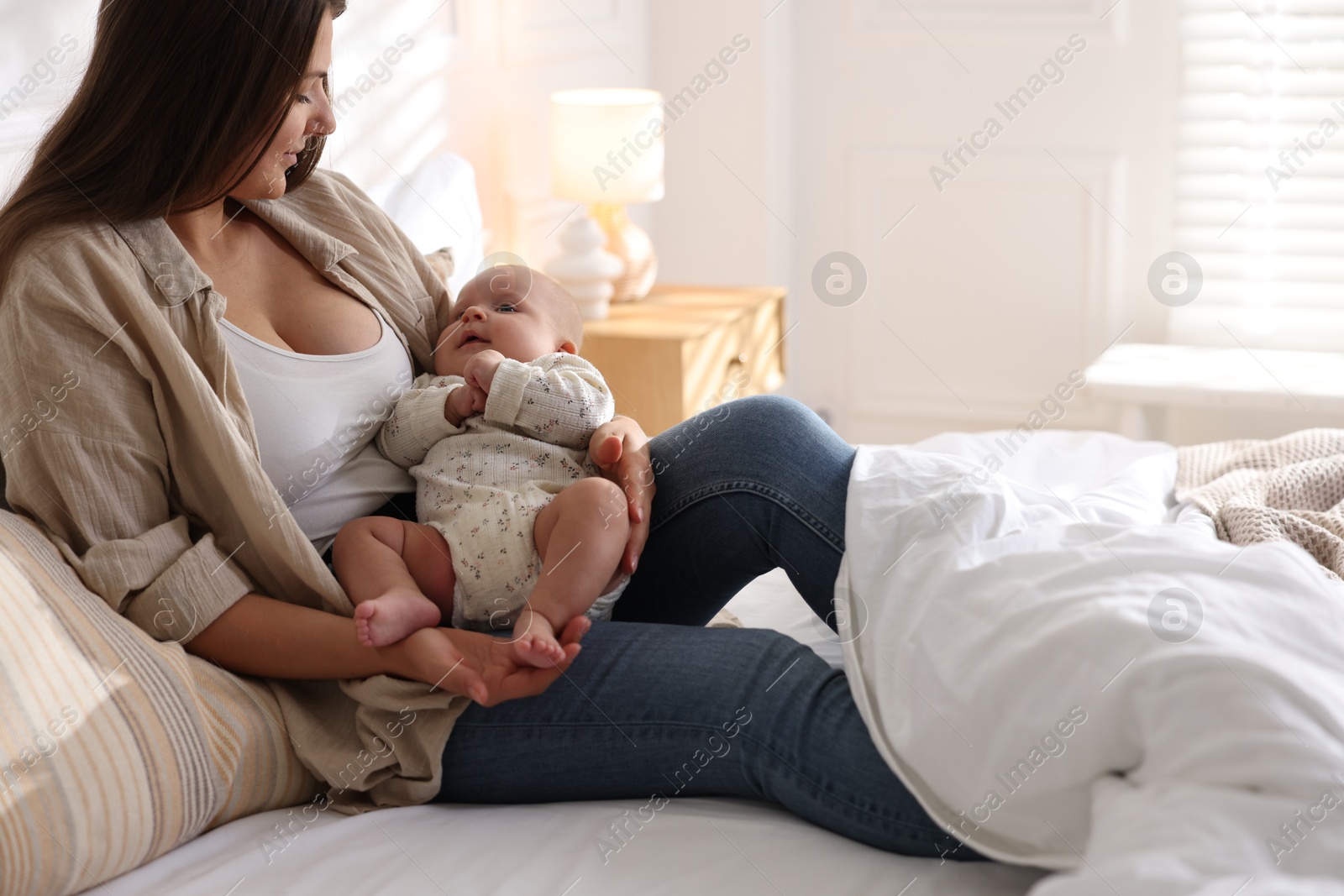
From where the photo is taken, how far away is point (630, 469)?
126 cm

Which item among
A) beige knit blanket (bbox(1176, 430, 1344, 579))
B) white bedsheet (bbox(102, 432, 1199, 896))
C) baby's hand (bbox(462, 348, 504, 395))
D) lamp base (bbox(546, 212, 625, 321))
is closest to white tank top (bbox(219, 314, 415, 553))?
baby's hand (bbox(462, 348, 504, 395))

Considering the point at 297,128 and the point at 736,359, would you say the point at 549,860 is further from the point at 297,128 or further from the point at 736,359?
the point at 736,359

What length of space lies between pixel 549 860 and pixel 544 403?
18.9 inches

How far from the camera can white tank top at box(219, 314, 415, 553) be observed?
1.22 metres

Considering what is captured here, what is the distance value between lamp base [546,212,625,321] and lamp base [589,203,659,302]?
0.38ft

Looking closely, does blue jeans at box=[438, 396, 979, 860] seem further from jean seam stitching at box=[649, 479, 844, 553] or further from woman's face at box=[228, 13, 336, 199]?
woman's face at box=[228, 13, 336, 199]

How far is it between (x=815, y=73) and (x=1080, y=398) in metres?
1.15

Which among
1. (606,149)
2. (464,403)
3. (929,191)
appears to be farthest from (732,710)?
(929,191)

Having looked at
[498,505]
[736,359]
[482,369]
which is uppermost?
[482,369]

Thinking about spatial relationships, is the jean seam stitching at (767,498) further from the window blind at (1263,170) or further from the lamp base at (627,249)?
the window blind at (1263,170)

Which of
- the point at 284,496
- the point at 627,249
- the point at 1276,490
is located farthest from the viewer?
the point at 627,249

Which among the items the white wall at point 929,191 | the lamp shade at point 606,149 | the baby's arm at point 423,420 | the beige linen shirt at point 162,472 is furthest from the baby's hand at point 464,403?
the white wall at point 929,191

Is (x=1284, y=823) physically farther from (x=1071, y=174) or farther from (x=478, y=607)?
(x=1071, y=174)

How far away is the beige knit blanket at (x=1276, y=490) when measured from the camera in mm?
1223
